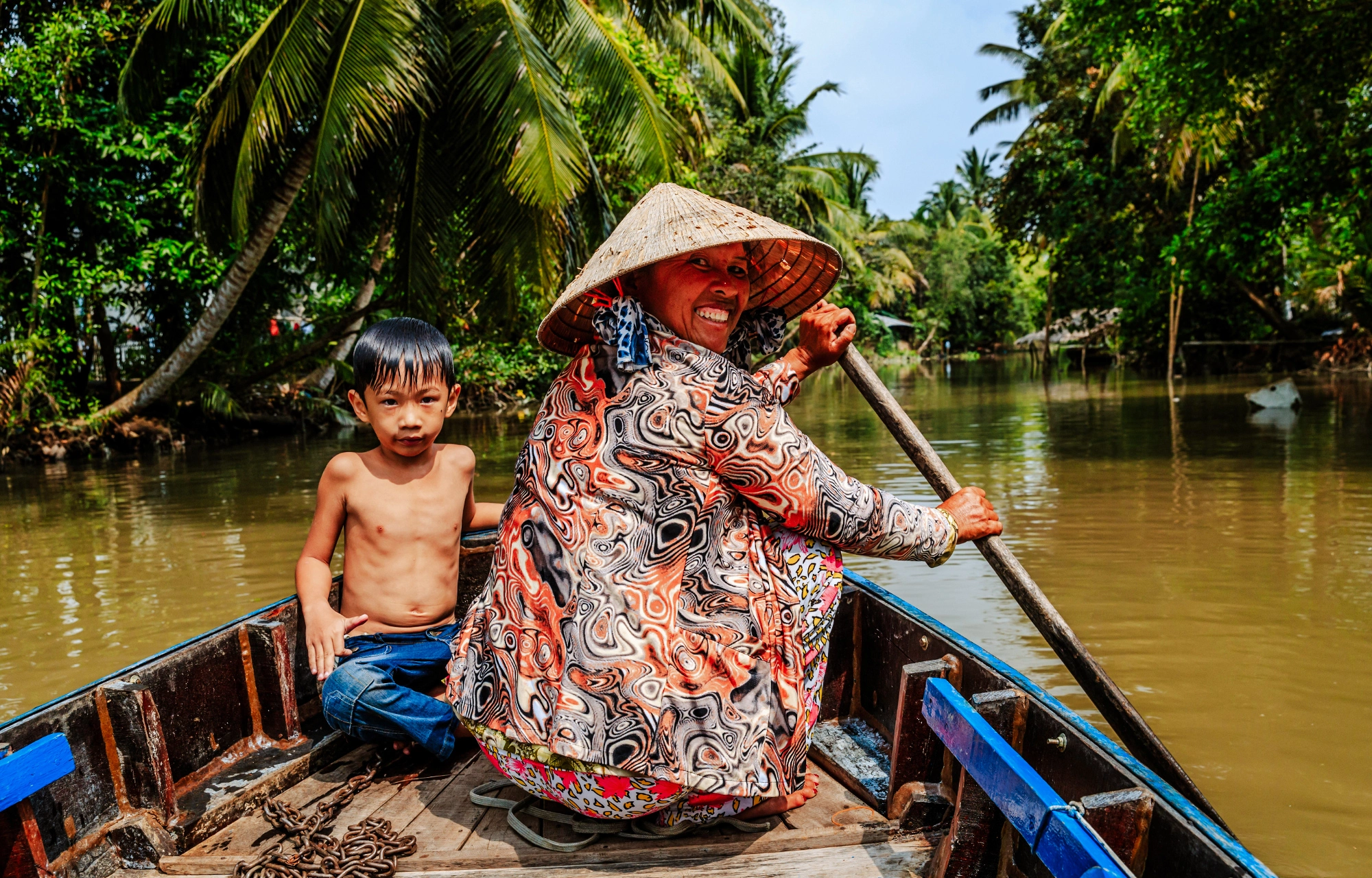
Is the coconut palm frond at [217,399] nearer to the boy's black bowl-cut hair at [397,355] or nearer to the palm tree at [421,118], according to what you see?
the palm tree at [421,118]

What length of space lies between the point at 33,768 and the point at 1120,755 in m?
1.91

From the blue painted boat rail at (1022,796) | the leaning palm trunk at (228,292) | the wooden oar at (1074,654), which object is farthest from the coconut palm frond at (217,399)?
the blue painted boat rail at (1022,796)

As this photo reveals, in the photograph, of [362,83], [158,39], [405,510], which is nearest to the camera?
[405,510]

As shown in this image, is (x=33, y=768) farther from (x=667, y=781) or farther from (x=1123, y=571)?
(x=1123, y=571)

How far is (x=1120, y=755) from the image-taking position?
5.45ft

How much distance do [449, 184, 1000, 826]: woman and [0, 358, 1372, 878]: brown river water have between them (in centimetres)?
176

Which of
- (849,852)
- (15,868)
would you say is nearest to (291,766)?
(15,868)

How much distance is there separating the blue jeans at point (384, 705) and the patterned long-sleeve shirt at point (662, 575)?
1.52 ft

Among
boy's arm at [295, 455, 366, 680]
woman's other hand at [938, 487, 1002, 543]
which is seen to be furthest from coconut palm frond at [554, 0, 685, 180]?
woman's other hand at [938, 487, 1002, 543]

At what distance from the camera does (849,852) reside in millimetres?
1813

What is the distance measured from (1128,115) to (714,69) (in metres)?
7.70

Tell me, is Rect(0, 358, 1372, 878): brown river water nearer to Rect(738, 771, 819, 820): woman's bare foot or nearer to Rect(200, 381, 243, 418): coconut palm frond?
Rect(200, 381, 243, 418): coconut palm frond

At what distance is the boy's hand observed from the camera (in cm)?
Answer: 230

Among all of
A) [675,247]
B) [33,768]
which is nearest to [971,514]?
[675,247]
